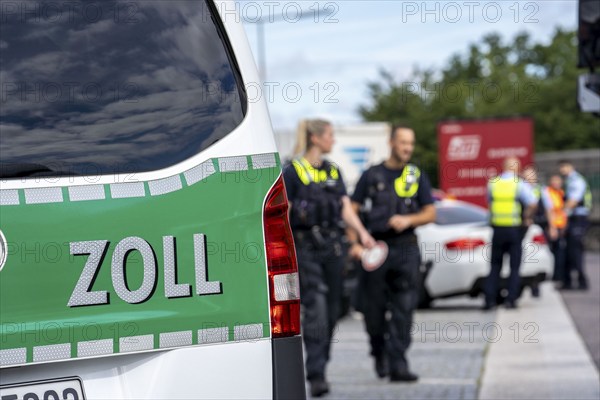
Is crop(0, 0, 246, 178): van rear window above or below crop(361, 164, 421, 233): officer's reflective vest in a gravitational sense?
above

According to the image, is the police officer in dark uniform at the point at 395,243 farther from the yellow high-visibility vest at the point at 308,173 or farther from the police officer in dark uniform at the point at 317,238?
the yellow high-visibility vest at the point at 308,173

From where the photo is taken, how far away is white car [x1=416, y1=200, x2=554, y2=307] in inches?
563

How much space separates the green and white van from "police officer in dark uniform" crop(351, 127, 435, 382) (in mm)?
4814

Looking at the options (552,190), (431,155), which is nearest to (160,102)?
(552,190)

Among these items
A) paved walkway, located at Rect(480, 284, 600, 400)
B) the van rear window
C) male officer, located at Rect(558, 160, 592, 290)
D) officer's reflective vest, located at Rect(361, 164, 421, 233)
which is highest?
the van rear window

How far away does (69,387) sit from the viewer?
3.24 metres

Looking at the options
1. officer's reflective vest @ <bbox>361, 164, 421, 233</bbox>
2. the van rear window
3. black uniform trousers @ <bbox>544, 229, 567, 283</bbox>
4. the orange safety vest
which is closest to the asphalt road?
black uniform trousers @ <bbox>544, 229, 567, 283</bbox>

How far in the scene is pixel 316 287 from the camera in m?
7.96

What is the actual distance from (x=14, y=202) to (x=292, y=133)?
67.8 feet

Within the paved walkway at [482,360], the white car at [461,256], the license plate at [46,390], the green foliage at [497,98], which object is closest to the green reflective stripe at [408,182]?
the paved walkway at [482,360]

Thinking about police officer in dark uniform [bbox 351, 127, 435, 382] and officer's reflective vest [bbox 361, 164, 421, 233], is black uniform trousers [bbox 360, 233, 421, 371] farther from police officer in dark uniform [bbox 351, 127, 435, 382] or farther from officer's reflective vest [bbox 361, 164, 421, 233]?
officer's reflective vest [bbox 361, 164, 421, 233]

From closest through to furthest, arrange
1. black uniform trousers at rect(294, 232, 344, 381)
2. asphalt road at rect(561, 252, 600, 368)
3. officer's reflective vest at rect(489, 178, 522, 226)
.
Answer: black uniform trousers at rect(294, 232, 344, 381) < asphalt road at rect(561, 252, 600, 368) < officer's reflective vest at rect(489, 178, 522, 226)

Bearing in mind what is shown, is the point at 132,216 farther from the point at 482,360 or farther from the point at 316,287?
the point at 482,360

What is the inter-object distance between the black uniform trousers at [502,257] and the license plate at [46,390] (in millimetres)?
10993
